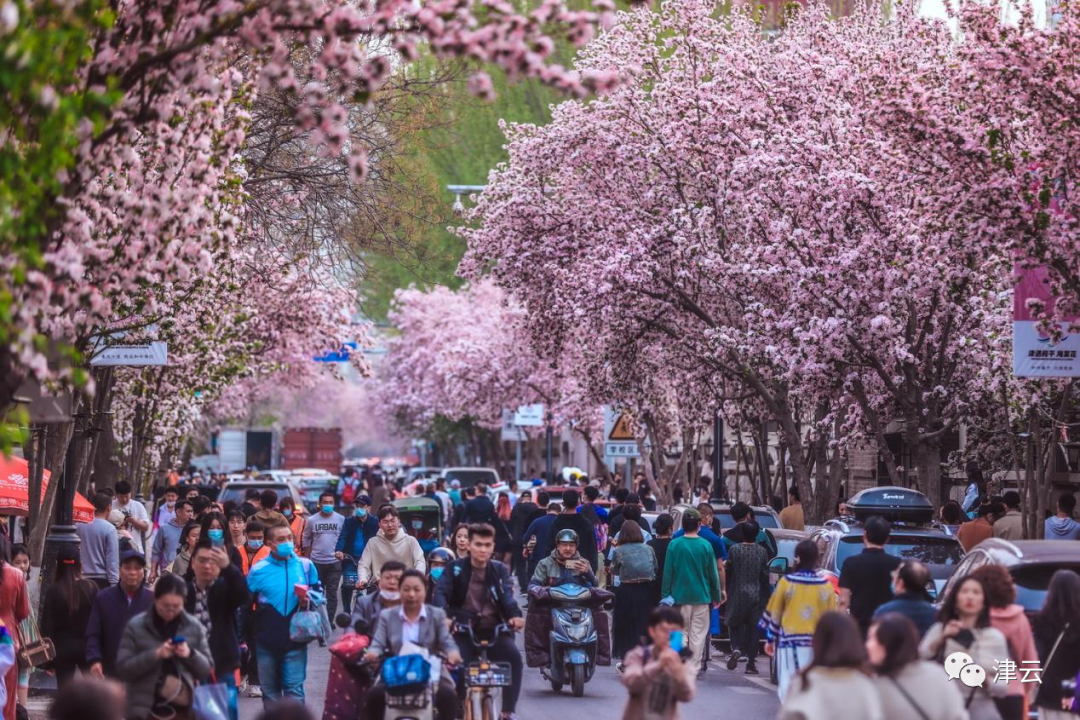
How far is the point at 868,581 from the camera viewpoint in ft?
43.9

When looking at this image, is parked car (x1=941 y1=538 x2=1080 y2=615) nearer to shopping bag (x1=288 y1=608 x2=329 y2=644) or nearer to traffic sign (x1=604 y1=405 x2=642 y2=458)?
shopping bag (x1=288 y1=608 x2=329 y2=644)

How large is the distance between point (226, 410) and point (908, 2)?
127 ft

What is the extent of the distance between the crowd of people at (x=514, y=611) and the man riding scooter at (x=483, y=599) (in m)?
0.01

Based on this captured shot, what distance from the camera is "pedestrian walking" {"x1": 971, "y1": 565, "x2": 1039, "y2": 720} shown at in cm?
1030

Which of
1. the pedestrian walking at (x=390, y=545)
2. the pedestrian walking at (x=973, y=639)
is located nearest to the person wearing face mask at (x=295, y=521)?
the pedestrian walking at (x=390, y=545)

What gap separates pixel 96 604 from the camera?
38.0ft

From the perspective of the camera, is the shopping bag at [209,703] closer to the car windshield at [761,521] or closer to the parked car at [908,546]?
the parked car at [908,546]

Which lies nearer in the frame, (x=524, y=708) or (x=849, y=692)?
(x=849, y=692)

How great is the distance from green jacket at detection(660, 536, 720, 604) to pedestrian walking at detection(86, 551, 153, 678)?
7.66m

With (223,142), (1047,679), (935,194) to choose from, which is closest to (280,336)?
(935,194)

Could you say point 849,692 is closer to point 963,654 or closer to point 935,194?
point 963,654

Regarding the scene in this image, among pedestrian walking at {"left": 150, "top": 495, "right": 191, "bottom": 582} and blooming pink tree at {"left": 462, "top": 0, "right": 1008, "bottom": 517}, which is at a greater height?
blooming pink tree at {"left": 462, "top": 0, "right": 1008, "bottom": 517}

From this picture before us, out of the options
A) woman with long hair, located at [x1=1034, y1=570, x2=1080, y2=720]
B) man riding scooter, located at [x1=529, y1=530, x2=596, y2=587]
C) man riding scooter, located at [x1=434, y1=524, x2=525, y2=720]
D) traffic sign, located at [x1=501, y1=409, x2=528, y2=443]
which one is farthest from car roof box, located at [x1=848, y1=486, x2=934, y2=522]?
traffic sign, located at [x1=501, y1=409, x2=528, y2=443]

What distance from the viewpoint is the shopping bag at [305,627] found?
13430 mm
